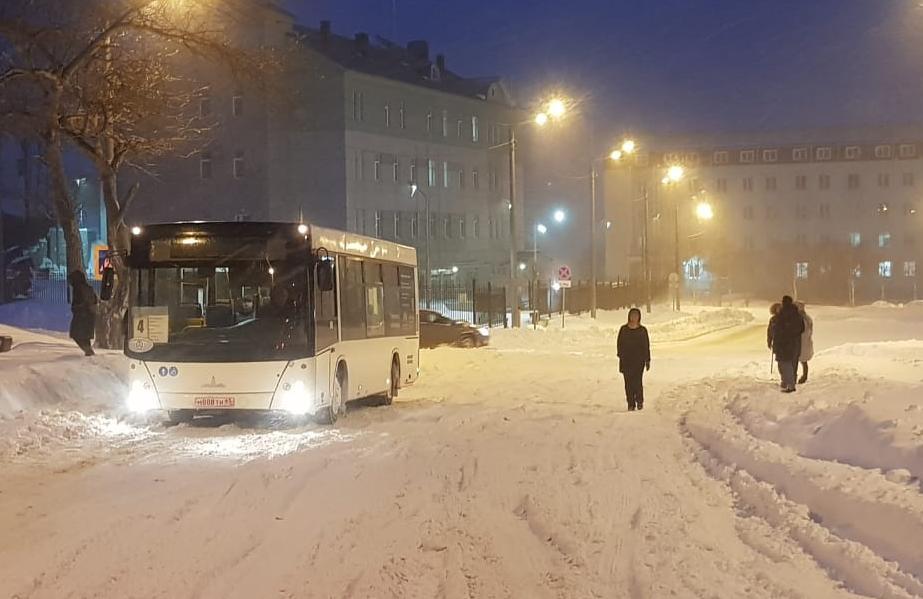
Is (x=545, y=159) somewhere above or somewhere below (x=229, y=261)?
above

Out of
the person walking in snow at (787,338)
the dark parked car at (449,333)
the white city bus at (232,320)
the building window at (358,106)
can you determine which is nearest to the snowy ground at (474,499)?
the white city bus at (232,320)

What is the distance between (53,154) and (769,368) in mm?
17669

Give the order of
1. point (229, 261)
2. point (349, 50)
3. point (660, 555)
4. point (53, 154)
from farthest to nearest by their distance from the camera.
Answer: point (349, 50), point (53, 154), point (229, 261), point (660, 555)

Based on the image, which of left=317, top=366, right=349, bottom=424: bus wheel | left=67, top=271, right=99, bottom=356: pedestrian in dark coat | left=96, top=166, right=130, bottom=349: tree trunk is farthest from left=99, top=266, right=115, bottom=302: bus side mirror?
left=96, top=166, right=130, bottom=349: tree trunk

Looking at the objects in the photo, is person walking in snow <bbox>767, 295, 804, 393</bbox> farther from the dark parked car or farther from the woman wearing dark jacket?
the dark parked car

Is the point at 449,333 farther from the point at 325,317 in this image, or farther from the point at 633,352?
the point at 325,317

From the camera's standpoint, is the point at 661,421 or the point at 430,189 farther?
the point at 430,189

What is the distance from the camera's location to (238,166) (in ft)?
189

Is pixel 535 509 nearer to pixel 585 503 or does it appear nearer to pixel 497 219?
pixel 585 503

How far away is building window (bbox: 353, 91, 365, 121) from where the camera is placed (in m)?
58.4

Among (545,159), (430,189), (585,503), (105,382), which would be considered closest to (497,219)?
(430,189)

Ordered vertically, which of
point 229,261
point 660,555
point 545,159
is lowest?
point 660,555

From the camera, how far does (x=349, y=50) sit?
63188 millimetres

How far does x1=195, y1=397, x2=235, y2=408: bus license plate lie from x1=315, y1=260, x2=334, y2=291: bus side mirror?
2079 mm
